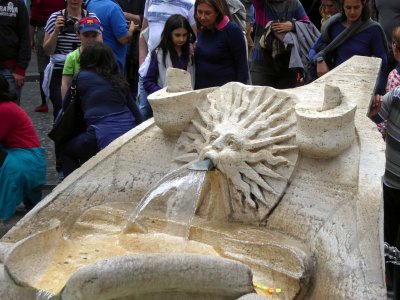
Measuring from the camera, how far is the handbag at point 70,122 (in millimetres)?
5785

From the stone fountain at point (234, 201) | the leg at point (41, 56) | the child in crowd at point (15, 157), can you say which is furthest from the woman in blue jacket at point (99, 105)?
the leg at point (41, 56)

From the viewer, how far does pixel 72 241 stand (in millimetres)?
4016

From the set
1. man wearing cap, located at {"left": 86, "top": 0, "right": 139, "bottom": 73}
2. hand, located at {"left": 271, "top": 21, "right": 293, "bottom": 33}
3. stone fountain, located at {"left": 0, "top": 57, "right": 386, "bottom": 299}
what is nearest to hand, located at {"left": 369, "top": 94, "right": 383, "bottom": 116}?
stone fountain, located at {"left": 0, "top": 57, "right": 386, "bottom": 299}

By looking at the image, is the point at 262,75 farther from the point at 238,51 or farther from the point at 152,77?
the point at 152,77

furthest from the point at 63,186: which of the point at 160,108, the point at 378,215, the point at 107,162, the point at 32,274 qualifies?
the point at 378,215

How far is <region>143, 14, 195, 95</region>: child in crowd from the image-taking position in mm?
6262

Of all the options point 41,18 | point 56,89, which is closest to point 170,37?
point 56,89

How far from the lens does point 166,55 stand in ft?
20.8

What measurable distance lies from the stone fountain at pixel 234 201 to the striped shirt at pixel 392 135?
0.25m

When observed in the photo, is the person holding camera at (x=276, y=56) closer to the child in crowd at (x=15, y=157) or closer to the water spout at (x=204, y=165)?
the child in crowd at (x=15, y=157)

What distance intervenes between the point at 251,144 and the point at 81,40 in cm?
304

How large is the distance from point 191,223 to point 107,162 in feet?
2.23

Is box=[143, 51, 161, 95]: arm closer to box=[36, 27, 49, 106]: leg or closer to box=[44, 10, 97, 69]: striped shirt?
box=[44, 10, 97, 69]: striped shirt

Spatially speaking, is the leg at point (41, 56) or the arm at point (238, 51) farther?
the leg at point (41, 56)
